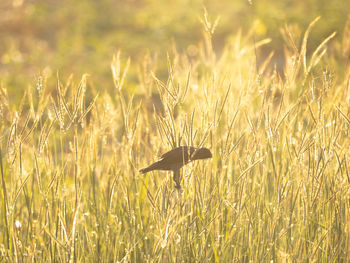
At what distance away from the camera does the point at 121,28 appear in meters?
7.64

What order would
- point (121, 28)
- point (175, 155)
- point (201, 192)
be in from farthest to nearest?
point (121, 28) → point (201, 192) → point (175, 155)

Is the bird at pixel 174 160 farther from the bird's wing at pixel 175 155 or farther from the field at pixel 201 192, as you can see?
the field at pixel 201 192

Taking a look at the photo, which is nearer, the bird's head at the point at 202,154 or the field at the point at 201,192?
the bird's head at the point at 202,154

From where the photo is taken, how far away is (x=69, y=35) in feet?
23.9

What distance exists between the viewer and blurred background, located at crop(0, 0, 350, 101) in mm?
6043

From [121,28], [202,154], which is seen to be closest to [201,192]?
[202,154]

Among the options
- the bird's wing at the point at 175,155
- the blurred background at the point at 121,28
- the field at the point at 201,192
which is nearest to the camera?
the bird's wing at the point at 175,155

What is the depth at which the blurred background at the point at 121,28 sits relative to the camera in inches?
238

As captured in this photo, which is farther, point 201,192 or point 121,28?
point 121,28

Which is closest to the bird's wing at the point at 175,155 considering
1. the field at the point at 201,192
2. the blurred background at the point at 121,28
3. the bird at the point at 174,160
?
the bird at the point at 174,160

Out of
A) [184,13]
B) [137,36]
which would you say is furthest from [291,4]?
[137,36]

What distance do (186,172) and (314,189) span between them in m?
0.39

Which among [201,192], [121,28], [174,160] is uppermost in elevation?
[121,28]

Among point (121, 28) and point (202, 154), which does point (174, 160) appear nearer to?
point (202, 154)
